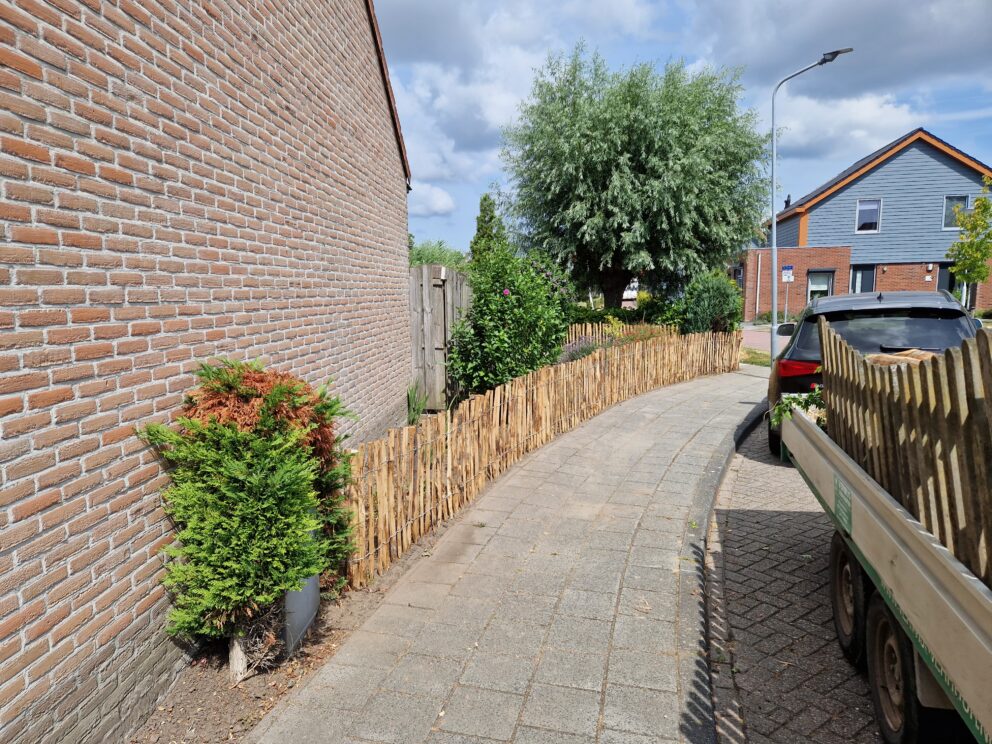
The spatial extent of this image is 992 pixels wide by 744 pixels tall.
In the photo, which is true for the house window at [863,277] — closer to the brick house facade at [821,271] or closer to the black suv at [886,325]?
the brick house facade at [821,271]

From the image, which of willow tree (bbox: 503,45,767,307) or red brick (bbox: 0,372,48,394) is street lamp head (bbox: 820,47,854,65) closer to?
willow tree (bbox: 503,45,767,307)

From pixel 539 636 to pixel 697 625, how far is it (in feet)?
3.09

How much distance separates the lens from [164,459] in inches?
125

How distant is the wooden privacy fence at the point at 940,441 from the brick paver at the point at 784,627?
3.70 ft

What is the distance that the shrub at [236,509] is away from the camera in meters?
2.99

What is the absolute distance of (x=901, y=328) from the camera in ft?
21.0

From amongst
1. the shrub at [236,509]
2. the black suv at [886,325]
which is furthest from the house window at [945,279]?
the shrub at [236,509]

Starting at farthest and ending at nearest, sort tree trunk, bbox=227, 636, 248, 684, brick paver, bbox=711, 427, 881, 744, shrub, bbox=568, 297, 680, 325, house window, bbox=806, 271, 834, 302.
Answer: house window, bbox=806, 271, 834, 302 → shrub, bbox=568, 297, 680, 325 → tree trunk, bbox=227, 636, 248, 684 → brick paver, bbox=711, 427, 881, 744

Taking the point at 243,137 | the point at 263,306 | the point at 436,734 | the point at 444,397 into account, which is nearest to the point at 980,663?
the point at 436,734

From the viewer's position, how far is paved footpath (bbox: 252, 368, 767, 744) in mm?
2852

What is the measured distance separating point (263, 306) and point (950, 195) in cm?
3489


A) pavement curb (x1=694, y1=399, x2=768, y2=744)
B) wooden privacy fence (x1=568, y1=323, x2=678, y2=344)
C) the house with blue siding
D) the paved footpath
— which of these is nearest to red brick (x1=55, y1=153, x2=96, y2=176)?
the paved footpath

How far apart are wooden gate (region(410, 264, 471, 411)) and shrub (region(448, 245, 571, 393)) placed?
9.0 inches

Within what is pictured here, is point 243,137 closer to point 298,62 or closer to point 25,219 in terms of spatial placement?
point 298,62
